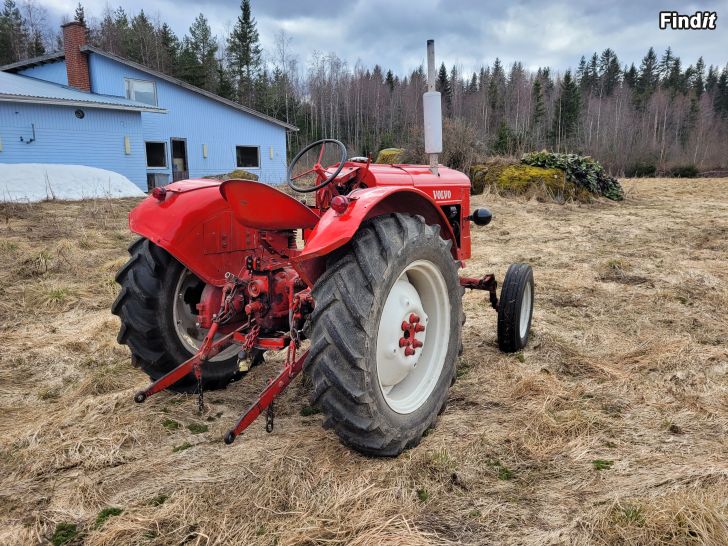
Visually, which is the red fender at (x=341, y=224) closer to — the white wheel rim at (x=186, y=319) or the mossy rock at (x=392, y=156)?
the white wheel rim at (x=186, y=319)

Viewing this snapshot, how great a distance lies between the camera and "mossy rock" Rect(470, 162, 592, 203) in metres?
13.5

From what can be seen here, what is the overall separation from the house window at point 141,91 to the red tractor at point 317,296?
2004cm

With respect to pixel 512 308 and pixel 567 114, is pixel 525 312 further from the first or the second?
pixel 567 114

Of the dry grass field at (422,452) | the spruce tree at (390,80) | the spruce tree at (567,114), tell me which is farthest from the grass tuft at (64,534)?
the spruce tree at (390,80)

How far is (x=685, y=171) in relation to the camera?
3195 cm

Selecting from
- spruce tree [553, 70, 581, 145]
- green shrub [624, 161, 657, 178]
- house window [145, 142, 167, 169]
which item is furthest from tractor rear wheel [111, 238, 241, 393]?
spruce tree [553, 70, 581, 145]

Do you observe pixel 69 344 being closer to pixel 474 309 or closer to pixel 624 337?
pixel 474 309

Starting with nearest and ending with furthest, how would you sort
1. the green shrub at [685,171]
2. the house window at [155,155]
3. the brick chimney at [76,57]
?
the brick chimney at [76,57] < the house window at [155,155] < the green shrub at [685,171]

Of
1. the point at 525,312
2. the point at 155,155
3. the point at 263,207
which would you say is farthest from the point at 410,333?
the point at 155,155

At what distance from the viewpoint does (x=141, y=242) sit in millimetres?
2850

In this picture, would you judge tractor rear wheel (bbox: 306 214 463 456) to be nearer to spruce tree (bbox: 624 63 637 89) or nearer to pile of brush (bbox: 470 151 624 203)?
pile of brush (bbox: 470 151 624 203)

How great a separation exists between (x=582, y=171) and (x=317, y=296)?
46.0 feet

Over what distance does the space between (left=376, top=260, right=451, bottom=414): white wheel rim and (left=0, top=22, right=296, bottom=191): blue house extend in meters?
16.6

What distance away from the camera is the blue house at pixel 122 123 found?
51.4 feet
